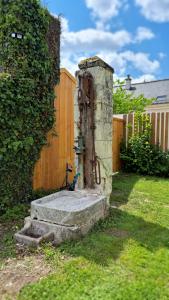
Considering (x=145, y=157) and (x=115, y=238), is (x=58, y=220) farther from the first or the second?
(x=145, y=157)

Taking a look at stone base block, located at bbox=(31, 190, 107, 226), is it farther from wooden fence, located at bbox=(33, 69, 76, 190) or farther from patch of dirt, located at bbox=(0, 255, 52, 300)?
wooden fence, located at bbox=(33, 69, 76, 190)

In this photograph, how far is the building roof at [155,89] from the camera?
67.7 feet

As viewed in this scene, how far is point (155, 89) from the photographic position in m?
21.7

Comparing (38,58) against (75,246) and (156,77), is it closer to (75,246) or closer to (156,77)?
(75,246)

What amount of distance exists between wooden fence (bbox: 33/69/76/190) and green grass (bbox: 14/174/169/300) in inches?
62.3

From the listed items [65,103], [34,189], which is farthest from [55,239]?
[65,103]

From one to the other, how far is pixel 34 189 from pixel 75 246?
7.11 ft

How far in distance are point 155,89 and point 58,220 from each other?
20294 mm

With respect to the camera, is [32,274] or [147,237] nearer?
[32,274]

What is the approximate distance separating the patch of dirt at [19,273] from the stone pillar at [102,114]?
1.66 meters

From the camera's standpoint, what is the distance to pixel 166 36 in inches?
358

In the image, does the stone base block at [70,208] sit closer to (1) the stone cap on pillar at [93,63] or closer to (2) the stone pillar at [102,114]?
(2) the stone pillar at [102,114]

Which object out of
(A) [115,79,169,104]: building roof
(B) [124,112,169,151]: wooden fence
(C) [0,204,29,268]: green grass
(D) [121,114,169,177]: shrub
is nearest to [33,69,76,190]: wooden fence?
(C) [0,204,29,268]: green grass

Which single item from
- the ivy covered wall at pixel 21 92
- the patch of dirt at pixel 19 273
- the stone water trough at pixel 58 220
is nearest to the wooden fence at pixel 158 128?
the ivy covered wall at pixel 21 92
